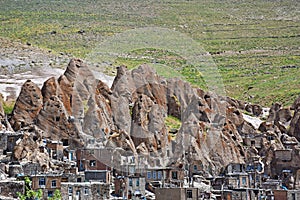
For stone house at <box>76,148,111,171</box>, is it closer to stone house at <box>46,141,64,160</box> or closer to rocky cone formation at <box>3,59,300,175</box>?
stone house at <box>46,141,64,160</box>

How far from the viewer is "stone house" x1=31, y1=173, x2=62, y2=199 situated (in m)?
45.4

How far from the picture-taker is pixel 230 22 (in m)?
180

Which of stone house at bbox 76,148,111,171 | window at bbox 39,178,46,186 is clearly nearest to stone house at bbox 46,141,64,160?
stone house at bbox 76,148,111,171

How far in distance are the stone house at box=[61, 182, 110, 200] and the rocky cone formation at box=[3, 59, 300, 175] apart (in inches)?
Result: 256

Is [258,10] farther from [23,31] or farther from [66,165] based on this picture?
[66,165]

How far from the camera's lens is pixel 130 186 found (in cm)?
5025

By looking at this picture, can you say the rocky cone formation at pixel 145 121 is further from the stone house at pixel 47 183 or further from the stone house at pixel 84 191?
the stone house at pixel 84 191

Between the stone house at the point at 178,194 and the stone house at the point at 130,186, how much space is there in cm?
146

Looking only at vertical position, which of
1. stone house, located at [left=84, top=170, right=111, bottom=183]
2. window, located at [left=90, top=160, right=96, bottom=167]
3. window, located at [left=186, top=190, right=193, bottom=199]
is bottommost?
window, located at [left=186, top=190, right=193, bottom=199]

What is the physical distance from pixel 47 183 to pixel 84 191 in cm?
220

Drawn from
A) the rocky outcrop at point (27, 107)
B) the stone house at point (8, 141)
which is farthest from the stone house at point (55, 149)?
the rocky outcrop at point (27, 107)

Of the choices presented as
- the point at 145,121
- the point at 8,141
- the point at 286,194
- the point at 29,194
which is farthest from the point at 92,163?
the point at 29,194

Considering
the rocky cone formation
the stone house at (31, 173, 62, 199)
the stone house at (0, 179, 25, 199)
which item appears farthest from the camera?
the rocky cone formation

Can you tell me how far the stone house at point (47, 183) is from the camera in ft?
149
